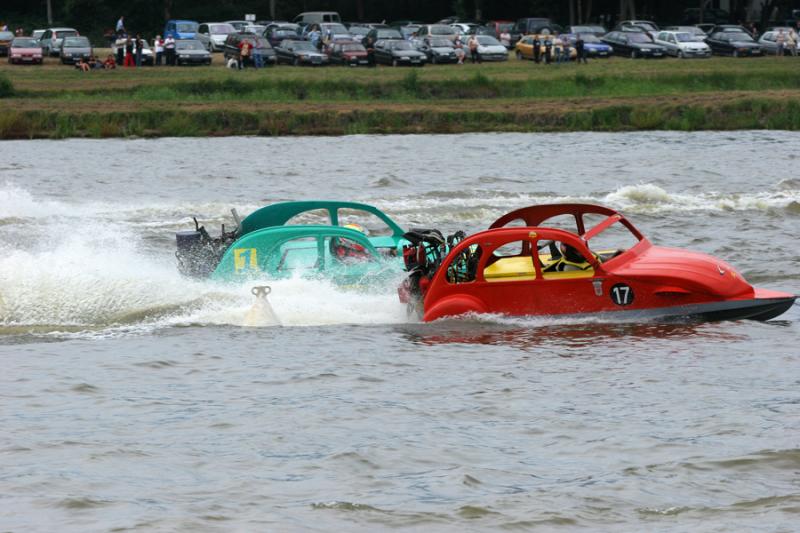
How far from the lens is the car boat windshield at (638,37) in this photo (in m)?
65.8

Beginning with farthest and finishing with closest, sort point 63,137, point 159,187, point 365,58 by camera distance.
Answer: point 365,58 → point 63,137 → point 159,187

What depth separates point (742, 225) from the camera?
2917cm

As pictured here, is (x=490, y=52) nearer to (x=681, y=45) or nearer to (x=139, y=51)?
(x=681, y=45)

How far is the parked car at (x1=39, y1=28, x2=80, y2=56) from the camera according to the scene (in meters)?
69.4

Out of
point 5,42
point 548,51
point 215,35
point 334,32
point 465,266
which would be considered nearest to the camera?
point 465,266

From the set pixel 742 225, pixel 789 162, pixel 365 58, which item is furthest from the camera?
pixel 365 58

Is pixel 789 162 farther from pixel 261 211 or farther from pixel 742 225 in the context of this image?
pixel 261 211

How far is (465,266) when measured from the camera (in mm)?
18500

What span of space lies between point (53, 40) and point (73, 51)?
5352 mm

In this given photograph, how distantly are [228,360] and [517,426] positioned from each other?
4.65 m

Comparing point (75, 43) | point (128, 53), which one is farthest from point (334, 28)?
point (75, 43)

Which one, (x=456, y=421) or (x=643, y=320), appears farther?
(x=643, y=320)

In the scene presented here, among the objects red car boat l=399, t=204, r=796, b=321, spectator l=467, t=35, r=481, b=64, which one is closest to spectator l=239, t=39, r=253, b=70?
spectator l=467, t=35, r=481, b=64

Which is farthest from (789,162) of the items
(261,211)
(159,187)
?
→ (261,211)
